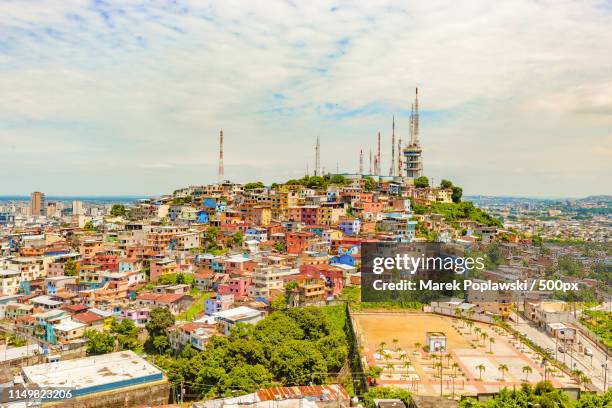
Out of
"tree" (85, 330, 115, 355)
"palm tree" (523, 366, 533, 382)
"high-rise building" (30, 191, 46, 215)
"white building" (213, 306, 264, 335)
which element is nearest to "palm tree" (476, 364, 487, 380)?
"palm tree" (523, 366, 533, 382)

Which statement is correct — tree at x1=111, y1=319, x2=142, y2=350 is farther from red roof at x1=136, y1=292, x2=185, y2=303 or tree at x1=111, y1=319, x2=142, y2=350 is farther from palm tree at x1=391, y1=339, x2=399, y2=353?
palm tree at x1=391, y1=339, x2=399, y2=353

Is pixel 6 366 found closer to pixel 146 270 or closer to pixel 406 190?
pixel 146 270

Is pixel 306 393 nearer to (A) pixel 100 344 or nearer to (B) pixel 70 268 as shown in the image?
(A) pixel 100 344

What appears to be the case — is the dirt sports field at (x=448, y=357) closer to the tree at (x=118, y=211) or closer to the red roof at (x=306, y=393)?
the red roof at (x=306, y=393)

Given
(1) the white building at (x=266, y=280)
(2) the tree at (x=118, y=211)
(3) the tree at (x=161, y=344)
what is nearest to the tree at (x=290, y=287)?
(1) the white building at (x=266, y=280)

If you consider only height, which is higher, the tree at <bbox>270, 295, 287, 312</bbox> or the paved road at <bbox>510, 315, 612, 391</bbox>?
the tree at <bbox>270, 295, 287, 312</bbox>

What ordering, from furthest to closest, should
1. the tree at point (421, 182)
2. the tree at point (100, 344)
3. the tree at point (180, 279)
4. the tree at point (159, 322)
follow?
the tree at point (421, 182)
the tree at point (180, 279)
the tree at point (159, 322)
the tree at point (100, 344)

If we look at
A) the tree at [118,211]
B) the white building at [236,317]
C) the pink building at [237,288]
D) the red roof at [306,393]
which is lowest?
the red roof at [306,393]
